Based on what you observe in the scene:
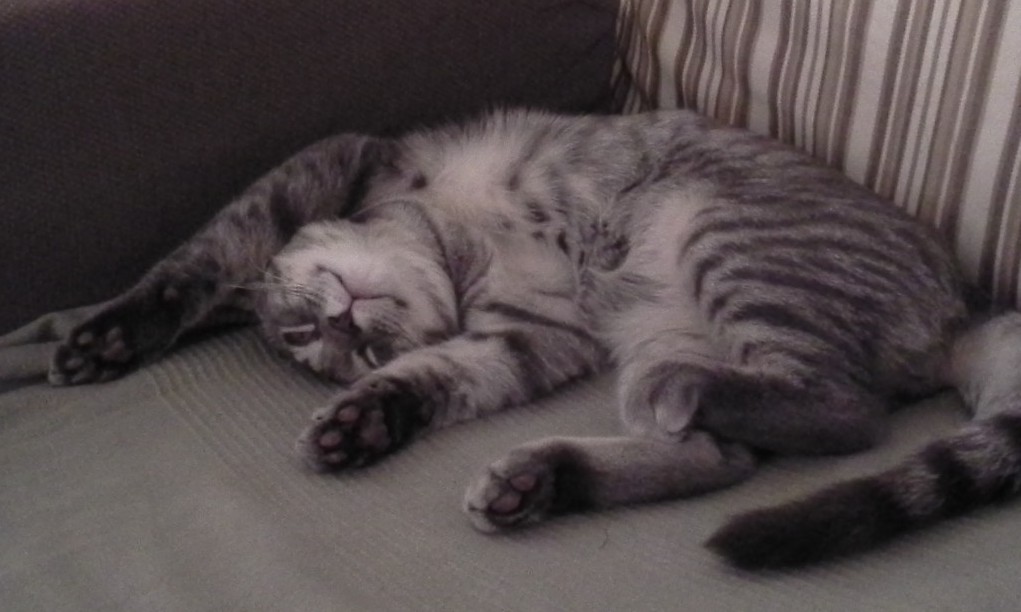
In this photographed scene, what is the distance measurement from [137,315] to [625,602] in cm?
83

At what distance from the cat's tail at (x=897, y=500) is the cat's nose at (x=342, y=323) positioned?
27.4 inches

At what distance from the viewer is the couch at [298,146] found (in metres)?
1.08

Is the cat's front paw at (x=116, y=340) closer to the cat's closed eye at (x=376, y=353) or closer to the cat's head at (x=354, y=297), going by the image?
the cat's head at (x=354, y=297)

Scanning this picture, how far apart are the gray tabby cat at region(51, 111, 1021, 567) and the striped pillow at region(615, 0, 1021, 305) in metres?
0.07

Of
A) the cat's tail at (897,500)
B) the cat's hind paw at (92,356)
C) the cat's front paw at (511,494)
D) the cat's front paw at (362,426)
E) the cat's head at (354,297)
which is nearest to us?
the cat's tail at (897,500)

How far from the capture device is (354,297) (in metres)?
1.62

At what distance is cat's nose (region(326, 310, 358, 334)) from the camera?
5.13 feet

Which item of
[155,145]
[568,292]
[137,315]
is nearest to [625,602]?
[568,292]

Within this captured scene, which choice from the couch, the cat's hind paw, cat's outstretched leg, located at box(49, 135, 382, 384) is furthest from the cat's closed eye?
the cat's hind paw

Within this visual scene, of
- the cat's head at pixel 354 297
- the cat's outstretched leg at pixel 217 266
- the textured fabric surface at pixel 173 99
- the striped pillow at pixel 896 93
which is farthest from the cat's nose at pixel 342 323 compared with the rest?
the striped pillow at pixel 896 93

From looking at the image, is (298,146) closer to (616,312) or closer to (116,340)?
(116,340)

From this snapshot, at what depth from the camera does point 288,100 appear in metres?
1.63

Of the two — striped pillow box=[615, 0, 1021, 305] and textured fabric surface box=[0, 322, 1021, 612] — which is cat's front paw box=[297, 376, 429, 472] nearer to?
textured fabric surface box=[0, 322, 1021, 612]

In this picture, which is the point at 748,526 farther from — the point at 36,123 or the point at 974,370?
the point at 36,123
